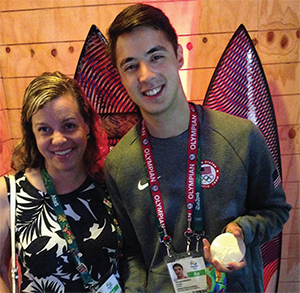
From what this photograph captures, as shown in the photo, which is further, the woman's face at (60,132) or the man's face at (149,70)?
the woman's face at (60,132)

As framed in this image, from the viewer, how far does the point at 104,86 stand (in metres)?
1.72

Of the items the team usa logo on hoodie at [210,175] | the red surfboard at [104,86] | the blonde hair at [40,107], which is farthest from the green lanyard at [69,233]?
the red surfboard at [104,86]

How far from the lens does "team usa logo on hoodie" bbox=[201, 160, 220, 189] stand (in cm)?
109

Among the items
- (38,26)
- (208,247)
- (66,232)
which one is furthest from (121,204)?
(38,26)

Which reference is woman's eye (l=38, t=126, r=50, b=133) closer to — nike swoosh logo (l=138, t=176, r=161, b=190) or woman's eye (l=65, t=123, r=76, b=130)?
woman's eye (l=65, t=123, r=76, b=130)

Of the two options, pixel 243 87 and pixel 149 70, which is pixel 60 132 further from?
pixel 243 87

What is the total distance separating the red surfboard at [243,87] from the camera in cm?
168

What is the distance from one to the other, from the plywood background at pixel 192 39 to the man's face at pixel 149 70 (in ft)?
2.29

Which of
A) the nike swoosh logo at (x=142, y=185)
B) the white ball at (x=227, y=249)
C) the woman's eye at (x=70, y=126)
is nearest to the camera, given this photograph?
the white ball at (x=227, y=249)

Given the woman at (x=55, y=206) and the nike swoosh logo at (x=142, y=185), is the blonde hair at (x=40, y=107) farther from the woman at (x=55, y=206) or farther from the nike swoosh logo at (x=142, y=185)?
the nike swoosh logo at (x=142, y=185)

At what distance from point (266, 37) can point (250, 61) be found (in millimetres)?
196

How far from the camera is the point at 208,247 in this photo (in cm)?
97

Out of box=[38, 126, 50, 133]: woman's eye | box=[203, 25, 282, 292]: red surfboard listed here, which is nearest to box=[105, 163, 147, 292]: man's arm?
box=[38, 126, 50, 133]: woman's eye

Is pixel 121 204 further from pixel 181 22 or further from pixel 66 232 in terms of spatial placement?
pixel 181 22
